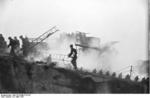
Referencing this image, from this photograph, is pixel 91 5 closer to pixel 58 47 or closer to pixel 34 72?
pixel 58 47

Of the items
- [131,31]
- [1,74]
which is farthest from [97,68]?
[1,74]

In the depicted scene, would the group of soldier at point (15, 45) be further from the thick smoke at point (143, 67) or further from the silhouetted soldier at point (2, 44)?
the thick smoke at point (143, 67)

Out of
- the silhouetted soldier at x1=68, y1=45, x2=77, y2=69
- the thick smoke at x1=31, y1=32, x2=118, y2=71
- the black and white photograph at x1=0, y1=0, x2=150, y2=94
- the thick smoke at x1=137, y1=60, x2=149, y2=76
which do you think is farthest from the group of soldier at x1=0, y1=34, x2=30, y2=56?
the thick smoke at x1=137, y1=60, x2=149, y2=76

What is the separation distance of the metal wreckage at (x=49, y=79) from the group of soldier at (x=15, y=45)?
26 millimetres

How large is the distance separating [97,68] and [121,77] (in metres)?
0.21

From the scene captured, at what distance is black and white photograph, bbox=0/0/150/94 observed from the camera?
9.14 feet

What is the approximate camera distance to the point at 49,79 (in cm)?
279

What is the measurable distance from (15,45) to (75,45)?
19.6 inches

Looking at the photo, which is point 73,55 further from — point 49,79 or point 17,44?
point 17,44

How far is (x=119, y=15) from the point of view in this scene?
9.23ft

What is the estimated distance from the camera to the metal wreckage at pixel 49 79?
278cm

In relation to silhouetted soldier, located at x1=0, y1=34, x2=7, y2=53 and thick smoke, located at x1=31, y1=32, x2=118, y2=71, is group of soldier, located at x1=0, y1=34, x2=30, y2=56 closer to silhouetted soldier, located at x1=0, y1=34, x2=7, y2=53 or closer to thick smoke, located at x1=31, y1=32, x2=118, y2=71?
silhouetted soldier, located at x1=0, y1=34, x2=7, y2=53

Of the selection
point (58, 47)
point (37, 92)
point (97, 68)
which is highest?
point (58, 47)

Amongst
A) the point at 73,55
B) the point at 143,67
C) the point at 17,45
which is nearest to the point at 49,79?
the point at 73,55
